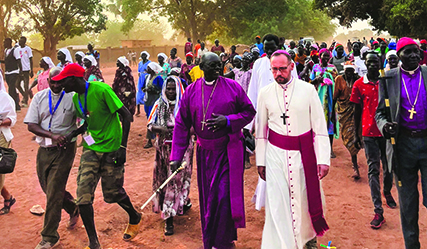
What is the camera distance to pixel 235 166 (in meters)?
4.17

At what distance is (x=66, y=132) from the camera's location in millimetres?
4828

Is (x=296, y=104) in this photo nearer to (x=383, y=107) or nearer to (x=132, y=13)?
(x=383, y=107)

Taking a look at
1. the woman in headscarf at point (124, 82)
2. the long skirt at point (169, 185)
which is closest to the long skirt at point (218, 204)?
the long skirt at point (169, 185)

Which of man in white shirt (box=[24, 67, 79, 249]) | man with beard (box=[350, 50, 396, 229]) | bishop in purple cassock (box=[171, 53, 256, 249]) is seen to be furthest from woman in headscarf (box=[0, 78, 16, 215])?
man with beard (box=[350, 50, 396, 229])

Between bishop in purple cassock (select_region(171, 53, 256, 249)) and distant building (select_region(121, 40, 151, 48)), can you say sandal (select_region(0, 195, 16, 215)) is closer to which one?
bishop in purple cassock (select_region(171, 53, 256, 249))

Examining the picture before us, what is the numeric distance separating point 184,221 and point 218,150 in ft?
6.16

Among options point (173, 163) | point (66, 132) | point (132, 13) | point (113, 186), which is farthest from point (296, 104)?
point (132, 13)

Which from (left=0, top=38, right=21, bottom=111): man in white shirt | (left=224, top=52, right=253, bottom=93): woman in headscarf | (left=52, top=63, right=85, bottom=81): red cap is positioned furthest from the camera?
(left=0, top=38, right=21, bottom=111): man in white shirt

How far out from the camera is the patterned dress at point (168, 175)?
5.32m

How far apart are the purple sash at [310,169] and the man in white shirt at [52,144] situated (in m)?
2.59

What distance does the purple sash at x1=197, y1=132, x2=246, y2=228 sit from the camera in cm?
411

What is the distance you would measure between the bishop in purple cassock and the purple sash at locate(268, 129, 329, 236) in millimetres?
510

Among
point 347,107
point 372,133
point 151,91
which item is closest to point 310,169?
point 372,133

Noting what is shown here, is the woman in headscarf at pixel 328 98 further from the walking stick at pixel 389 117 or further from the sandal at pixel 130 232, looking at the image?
the sandal at pixel 130 232
